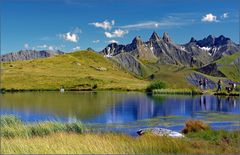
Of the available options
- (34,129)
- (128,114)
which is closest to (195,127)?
(34,129)

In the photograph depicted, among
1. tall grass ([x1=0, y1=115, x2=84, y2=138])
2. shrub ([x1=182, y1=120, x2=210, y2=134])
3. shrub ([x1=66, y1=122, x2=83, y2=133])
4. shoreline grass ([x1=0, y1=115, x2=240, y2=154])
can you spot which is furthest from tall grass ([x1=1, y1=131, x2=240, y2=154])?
shrub ([x1=182, y1=120, x2=210, y2=134])

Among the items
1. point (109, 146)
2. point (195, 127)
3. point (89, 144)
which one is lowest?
point (195, 127)

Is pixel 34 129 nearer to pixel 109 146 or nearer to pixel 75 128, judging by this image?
pixel 75 128

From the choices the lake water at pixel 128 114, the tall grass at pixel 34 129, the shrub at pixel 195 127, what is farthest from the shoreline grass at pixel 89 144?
the lake water at pixel 128 114

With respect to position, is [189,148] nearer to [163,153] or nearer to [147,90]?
[163,153]

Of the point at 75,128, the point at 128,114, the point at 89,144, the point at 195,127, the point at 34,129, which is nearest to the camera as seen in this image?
the point at 89,144

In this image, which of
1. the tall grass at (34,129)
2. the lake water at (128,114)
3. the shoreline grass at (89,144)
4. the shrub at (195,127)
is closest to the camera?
the shoreline grass at (89,144)

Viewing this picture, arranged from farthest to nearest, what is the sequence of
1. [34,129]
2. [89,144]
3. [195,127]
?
[195,127], [34,129], [89,144]

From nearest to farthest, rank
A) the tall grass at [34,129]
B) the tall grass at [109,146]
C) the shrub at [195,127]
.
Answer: the tall grass at [109,146] < the tall grass at [34,129] < the shrub at [195,127]

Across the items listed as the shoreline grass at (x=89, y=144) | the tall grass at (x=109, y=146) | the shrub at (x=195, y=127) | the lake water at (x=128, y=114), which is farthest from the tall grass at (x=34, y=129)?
the shrub at (x=195, y=127)

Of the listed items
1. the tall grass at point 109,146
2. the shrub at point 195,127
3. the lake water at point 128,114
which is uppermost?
the tall grass at point 109,146

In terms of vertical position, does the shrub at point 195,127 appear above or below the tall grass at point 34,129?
below

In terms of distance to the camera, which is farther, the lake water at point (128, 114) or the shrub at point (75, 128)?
the lake water at point (128, 114)

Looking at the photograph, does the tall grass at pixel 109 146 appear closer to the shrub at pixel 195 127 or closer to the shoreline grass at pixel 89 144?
the shoreline grass at pixel 89 144
